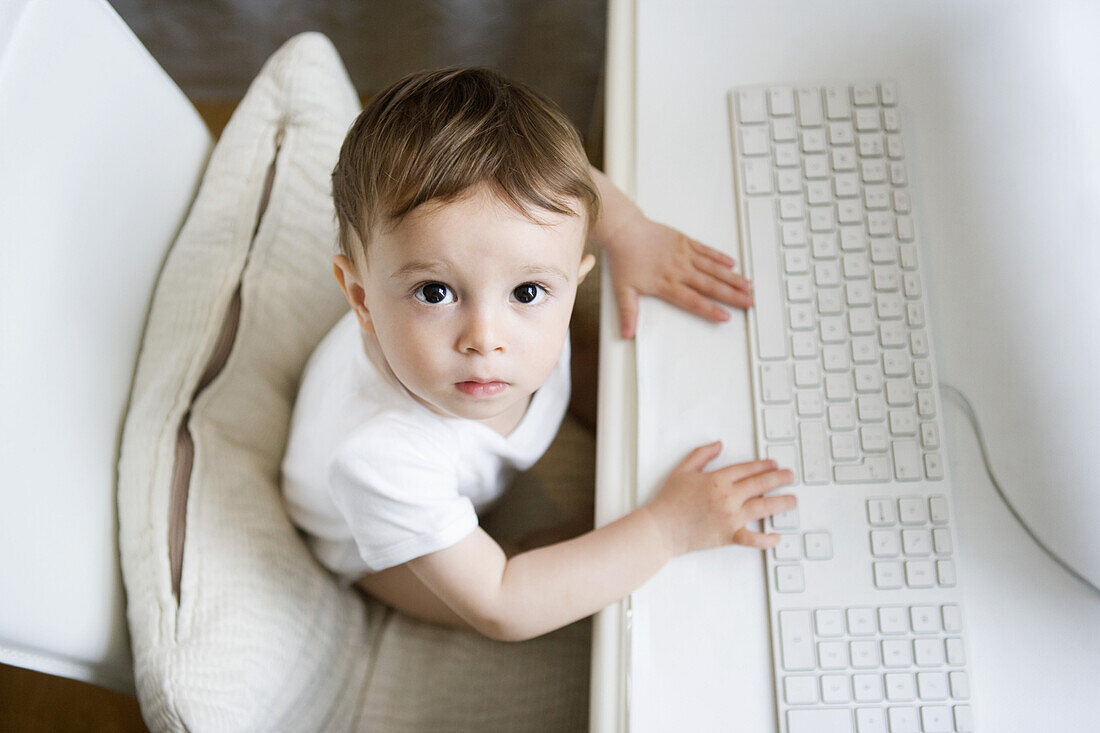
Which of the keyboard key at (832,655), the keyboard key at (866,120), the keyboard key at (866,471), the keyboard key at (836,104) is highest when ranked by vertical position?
the keyboard key at (836,104)

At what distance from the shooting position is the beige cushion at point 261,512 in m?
0.61

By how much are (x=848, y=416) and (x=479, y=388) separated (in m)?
0.33

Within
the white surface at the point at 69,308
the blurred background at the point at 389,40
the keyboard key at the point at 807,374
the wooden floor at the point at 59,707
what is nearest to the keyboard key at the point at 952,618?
the keyboard key at the point at 807,374

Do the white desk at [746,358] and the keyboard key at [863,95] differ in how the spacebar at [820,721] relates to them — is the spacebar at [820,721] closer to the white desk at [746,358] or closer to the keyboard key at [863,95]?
the white desk at [746,358]

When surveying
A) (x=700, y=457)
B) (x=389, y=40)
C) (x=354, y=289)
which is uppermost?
(x=389, y=40)

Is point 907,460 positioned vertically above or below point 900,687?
above

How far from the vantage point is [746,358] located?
710mm

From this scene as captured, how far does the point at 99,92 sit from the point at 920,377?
0.73 meters

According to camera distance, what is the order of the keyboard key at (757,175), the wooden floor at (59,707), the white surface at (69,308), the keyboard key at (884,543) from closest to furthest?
the white surface at (69,308)
the keyboard key at (884,543)
the keyboard key at (757,175)
the wooden floor at (59,707)

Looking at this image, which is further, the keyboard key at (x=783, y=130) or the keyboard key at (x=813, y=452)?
the keyboard key at (x=783, y=130)

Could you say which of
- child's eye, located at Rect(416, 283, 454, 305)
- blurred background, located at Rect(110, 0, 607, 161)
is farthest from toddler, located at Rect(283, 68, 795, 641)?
blurred background, located at Rect(110, 0, 607, 161)

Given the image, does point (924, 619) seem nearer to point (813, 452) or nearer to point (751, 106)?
point (813, 452)

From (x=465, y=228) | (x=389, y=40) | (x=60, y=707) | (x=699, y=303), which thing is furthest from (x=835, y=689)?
(x=389, y=40)

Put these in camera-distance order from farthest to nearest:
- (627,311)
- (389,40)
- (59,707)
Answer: (389,40), (59,707), (627,311)
